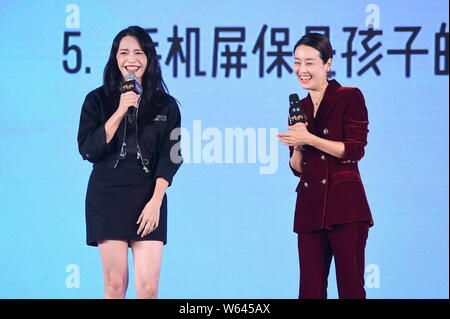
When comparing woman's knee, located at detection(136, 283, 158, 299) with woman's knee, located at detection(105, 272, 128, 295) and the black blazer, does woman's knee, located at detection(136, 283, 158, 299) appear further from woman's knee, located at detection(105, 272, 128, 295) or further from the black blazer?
the black blazer

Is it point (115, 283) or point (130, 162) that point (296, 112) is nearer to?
point (130, 162)

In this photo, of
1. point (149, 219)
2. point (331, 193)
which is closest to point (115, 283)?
point (149, 219)

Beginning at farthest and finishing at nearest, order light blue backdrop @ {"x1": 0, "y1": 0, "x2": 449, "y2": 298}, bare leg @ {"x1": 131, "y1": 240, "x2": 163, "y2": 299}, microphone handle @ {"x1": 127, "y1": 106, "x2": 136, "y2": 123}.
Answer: light blue backdrop @ {"x1": 0, "y1": 0, "x2": 449, "y2": 298} < microphone handle @ {"x1": 127, "y1": 106, "x2": 136, "y2": 123} < bare leg @ {"x1": 131, "y1": 240, "x2": 163, "y2": 299}

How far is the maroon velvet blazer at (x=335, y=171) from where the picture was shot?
322 cm

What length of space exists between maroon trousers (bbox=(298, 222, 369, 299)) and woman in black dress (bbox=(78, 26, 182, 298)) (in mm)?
607

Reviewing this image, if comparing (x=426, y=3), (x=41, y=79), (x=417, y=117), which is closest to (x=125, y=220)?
(x=41, y=79)

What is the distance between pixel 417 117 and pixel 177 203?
4.53ft

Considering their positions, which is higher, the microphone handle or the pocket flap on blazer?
the microphone handle

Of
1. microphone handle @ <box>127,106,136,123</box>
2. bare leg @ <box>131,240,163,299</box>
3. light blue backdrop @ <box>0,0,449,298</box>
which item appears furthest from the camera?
light blue backdrop @ <box>0,0,449,298</box>

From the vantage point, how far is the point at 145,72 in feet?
10.9

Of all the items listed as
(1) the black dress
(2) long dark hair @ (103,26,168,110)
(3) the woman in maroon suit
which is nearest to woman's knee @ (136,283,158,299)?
(1) the black dress

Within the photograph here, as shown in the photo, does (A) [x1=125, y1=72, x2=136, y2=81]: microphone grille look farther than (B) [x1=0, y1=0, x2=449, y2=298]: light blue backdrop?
No

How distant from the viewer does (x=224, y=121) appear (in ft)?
13.9

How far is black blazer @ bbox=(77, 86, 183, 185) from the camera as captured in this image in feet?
10.7
